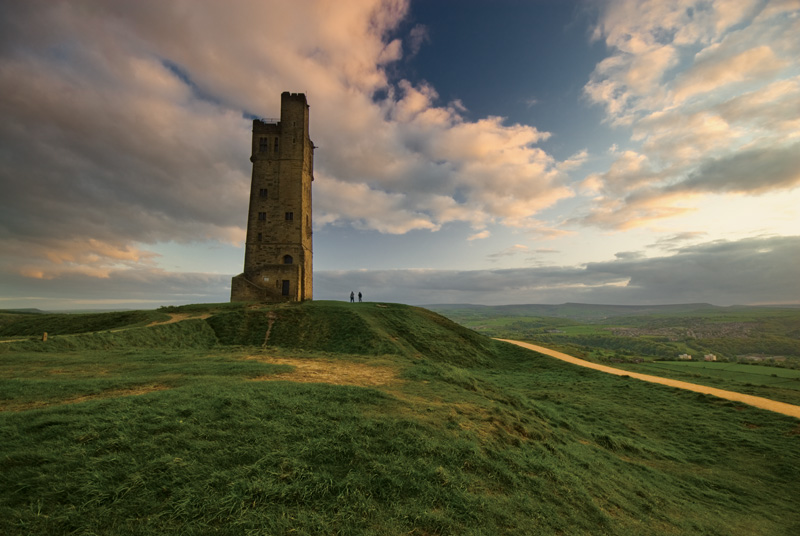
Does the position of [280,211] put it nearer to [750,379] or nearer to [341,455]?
[341,455]

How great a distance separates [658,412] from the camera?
2170 centimetres

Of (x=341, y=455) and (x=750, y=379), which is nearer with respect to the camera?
(x=341, y=455)

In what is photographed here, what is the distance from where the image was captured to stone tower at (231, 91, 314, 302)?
44.5 m

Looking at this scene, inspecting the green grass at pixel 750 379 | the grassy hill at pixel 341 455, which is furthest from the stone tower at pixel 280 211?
the green grass at pixel 750 379

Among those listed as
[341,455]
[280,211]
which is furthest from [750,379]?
[280,211]

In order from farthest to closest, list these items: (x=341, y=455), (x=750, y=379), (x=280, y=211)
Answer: (x=280, y=211) < (x=750, y=379) < (x=341, y=455)

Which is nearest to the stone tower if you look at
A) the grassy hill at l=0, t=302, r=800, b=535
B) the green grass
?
the grassy hill at l=0, t=302, r=800, b=535

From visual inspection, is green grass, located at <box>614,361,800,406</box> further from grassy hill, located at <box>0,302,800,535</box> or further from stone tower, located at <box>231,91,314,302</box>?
stone tower, located at <box>231,91,314,302</box>

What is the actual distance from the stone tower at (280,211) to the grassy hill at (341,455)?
77.6 feet

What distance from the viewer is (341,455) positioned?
749 centimetres

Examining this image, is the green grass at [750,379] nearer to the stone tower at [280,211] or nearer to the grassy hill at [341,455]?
the grassy hill at [341,455]

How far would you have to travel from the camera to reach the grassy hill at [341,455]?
5.55 metres

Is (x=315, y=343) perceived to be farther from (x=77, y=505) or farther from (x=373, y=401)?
(x=77, y=505)

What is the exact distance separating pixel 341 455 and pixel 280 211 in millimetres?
44196
